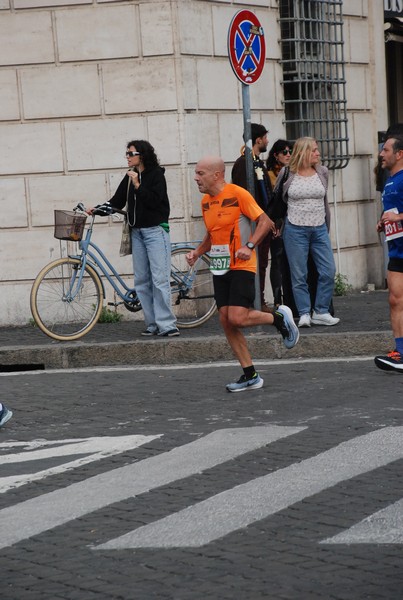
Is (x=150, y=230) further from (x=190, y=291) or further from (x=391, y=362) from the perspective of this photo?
(x=391, y=362)

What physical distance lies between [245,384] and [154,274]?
3.09m

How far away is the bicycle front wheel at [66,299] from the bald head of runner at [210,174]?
3058 mm

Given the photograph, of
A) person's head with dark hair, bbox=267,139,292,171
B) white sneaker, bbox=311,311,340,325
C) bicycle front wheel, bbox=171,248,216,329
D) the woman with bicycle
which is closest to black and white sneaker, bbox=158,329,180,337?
the woman with bicycle

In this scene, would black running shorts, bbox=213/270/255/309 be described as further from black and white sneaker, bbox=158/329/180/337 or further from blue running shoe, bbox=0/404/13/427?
black and white sneaker, bbox=158/329/180/337

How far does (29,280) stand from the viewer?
14281mm

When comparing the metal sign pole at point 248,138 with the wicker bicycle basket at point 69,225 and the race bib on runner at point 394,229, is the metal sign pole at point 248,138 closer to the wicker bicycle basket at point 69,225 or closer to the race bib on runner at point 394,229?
the wicker bicycle basket at point 69,225

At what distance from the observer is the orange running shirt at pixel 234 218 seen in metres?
9.55

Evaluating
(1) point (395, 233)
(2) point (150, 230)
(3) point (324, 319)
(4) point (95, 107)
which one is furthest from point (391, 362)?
(4) point (95, 107)

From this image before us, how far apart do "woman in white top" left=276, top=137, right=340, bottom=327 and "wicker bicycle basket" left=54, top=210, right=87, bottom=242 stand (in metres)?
1.89

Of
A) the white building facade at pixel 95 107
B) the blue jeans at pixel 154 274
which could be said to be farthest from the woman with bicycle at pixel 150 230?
the white building facade at pixel 95 107

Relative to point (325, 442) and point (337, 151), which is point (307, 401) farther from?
point (337, 151)

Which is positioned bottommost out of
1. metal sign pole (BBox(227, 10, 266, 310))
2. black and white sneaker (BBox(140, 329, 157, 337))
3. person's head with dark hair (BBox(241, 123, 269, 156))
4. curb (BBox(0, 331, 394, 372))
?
curb (BBox(0, 331, 394, 372))

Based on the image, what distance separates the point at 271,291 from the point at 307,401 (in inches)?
245

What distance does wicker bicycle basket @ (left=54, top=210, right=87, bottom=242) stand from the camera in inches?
491
